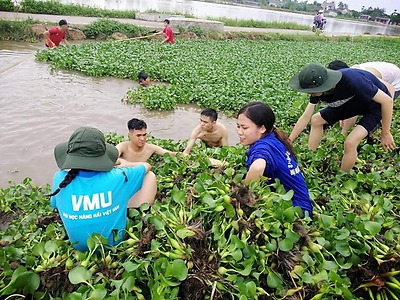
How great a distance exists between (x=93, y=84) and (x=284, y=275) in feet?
22.7

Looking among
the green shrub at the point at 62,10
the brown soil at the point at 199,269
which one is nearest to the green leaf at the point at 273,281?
the brown soil at the point at 199,269

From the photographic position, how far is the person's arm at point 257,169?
246cm

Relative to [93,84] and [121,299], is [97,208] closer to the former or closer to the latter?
[121,299]

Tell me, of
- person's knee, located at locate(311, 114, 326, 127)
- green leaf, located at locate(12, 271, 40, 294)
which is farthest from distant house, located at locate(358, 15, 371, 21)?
green leaf, located at locate(12, 271, 40, 294)

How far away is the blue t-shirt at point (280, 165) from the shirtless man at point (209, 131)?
1.93 m

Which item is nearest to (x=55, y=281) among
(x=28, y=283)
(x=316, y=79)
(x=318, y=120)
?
(x=28, y=283)

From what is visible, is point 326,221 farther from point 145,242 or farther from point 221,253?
point 145,242

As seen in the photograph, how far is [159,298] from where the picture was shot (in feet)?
4.89

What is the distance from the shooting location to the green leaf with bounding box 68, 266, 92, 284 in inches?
65.4

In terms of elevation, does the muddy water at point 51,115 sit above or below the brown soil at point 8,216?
below

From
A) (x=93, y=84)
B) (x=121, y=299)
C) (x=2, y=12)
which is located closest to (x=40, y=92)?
(x=93, y=84)

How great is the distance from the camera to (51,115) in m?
5.93

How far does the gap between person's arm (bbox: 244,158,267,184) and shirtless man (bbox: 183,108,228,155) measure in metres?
2.01

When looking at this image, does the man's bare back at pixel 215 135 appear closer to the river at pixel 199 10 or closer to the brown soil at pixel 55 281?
the brown soil at pixel 55 281
